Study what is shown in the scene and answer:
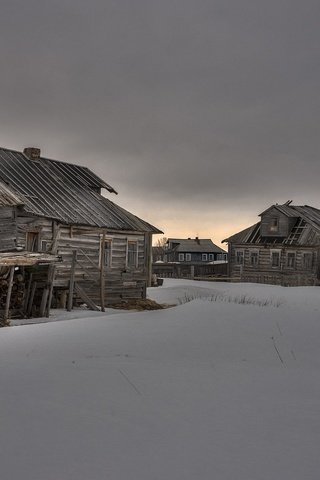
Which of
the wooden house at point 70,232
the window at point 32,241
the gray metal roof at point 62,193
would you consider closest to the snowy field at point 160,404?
the wooden house at point 70,232

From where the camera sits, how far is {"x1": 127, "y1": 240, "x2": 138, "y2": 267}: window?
25688 mm

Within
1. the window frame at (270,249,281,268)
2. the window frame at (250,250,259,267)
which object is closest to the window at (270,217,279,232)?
the window frame at (270,249,281,268)

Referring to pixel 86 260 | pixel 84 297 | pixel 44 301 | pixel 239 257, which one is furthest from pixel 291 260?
pixel 44 301

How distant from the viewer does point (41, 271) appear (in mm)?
19375

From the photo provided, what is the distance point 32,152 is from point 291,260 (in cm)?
2296

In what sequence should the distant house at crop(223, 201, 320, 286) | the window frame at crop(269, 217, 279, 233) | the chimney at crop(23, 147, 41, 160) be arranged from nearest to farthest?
the chimney at crop(23, 147, 41, 160) → the distant house at crop(223, 201, 320, 286) → the window frame at crop(269, 217, 279, 233)

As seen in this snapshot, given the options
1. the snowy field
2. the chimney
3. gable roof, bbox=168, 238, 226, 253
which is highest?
the chimney

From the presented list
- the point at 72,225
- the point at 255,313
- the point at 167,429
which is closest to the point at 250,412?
the point at 167,429

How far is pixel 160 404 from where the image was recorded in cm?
636

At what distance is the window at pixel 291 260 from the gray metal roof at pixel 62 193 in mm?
17150

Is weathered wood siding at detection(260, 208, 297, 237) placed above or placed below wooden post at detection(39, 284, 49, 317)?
above

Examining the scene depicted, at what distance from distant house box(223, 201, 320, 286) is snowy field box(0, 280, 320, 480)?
28.2 meters

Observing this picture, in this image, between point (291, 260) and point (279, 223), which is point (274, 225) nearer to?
point (279, 223)

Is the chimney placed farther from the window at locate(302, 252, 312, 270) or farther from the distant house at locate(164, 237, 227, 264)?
the distant house at locate(164, 237, 227, 264)
